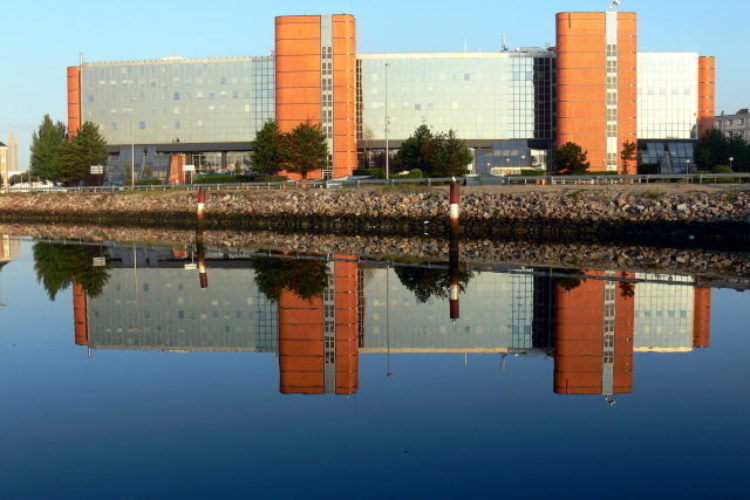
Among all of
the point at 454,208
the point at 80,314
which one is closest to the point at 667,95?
the point at 454,208

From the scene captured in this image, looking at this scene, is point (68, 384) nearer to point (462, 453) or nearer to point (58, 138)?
point (462, 453)

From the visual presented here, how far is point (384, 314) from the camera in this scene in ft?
71.9

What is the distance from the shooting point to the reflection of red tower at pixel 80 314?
18.7m

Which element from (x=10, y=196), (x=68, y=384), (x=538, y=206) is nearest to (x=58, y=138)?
(x=10, y=196)

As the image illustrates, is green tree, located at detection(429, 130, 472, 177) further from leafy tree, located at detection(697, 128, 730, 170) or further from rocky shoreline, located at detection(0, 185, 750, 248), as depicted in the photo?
leafy tree, located at detection(697, 128, 730, 170)

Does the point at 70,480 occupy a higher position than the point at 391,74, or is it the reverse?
the point at 391,74

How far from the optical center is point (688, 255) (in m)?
35.5

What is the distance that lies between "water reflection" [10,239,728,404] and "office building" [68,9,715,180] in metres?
66.3

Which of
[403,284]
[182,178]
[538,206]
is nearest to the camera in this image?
Result: [403,284]

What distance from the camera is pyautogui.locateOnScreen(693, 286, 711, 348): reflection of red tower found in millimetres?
17844

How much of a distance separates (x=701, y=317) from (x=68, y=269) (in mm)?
21713

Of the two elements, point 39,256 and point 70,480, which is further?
point 39,256

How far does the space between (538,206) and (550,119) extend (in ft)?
188

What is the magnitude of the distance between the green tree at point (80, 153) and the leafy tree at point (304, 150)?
84.5ft
